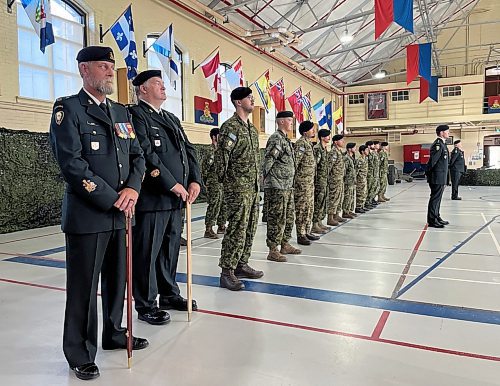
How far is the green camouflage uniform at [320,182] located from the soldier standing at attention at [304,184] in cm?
72

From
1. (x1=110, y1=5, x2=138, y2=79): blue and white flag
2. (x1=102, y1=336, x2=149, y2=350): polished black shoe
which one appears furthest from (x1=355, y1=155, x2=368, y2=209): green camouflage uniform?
(x1=102, y1=336, x2=149, y2=350): polished black shoe

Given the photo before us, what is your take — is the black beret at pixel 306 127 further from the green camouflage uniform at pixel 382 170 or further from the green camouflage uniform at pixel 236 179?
the green camouflage uniform at pixel 382 170

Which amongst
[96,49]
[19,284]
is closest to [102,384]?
[96,49]

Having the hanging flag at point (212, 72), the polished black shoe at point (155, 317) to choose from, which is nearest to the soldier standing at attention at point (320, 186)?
the polished black shoe at point (155, 317)

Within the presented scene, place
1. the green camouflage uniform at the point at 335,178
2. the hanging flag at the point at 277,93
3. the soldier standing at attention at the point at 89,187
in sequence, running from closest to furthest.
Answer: the soldier standing at attention at the point at 89,187 < the green camouflage uniform at the point at 335,178 < the hanging flag at the point at 277,93

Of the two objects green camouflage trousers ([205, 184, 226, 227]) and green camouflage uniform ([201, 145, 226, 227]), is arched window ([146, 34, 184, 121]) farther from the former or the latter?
green camouflage trousers ([205, 184, 226, 227])

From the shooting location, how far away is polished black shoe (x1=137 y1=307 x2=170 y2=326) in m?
2.58

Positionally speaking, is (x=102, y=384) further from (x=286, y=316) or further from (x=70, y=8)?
(x=70, y=8)

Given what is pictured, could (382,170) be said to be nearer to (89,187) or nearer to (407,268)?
(407,268)

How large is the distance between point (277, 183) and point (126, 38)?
5.31m

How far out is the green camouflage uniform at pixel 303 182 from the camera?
197 inches

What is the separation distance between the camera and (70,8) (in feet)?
25.7

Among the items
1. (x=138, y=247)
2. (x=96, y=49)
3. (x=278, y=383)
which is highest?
(x=96, y=49)

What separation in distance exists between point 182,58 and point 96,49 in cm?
921
